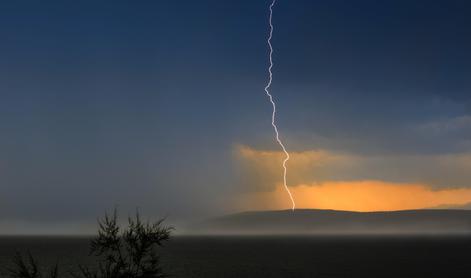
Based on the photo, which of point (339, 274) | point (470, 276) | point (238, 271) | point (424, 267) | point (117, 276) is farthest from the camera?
point (424, 267)

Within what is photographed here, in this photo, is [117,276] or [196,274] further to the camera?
[196,274]

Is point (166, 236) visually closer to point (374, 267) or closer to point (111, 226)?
point (111, 226)

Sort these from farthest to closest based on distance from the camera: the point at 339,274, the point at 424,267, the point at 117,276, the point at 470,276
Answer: the point at 424,267, the point at 339,274, the point at 470,276, the point at 117,276

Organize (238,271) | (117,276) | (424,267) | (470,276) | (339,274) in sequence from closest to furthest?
(117,276), (470,276), (339,274), (238,271), (424,267)

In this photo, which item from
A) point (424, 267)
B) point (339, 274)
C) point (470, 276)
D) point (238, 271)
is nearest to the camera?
point (470, 276)

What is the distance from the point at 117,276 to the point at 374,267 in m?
93.0

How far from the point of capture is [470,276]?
86.1 meters

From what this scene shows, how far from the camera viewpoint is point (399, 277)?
88.3 m

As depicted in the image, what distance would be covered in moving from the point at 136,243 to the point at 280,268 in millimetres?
87921

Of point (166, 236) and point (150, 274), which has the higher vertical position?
point (166, 236)

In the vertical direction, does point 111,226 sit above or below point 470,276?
above

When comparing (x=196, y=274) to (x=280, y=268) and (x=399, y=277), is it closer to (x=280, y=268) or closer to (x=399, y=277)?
(x=280, y=268)

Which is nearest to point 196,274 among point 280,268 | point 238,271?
point 238,271

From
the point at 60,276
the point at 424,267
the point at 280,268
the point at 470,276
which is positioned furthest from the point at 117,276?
the point at 424,267
